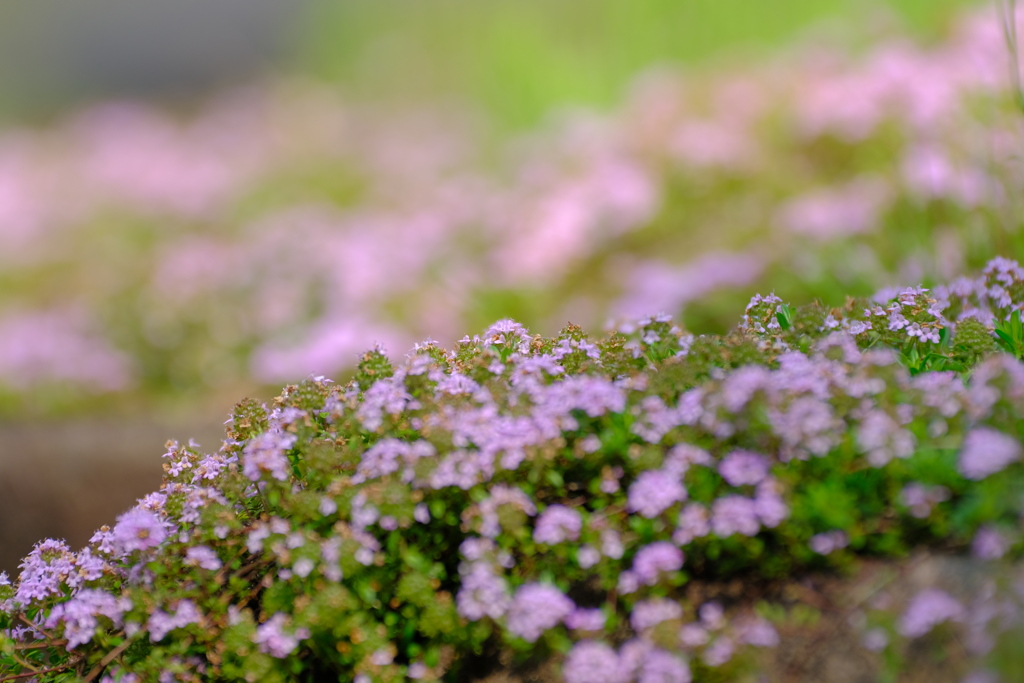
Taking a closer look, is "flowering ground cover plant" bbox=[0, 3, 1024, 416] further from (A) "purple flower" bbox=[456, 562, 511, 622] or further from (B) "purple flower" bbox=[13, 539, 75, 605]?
(B) "purple flower" bbox=[13, 539, 75, 605]

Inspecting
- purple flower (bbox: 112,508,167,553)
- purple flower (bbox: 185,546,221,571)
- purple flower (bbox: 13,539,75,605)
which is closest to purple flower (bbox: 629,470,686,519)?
purple flower (bbox: 185,546,221,571)

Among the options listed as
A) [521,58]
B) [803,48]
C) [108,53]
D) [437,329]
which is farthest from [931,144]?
[108,53]

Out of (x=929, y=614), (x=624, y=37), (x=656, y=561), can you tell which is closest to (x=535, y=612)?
(x=656, y=561)

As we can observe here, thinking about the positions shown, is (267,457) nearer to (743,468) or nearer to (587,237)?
(743,468)

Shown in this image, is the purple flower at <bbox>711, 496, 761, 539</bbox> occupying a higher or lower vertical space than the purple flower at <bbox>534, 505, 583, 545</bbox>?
lower

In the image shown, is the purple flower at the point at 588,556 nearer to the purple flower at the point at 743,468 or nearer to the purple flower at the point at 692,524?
the purple flower at the point at 692,524
